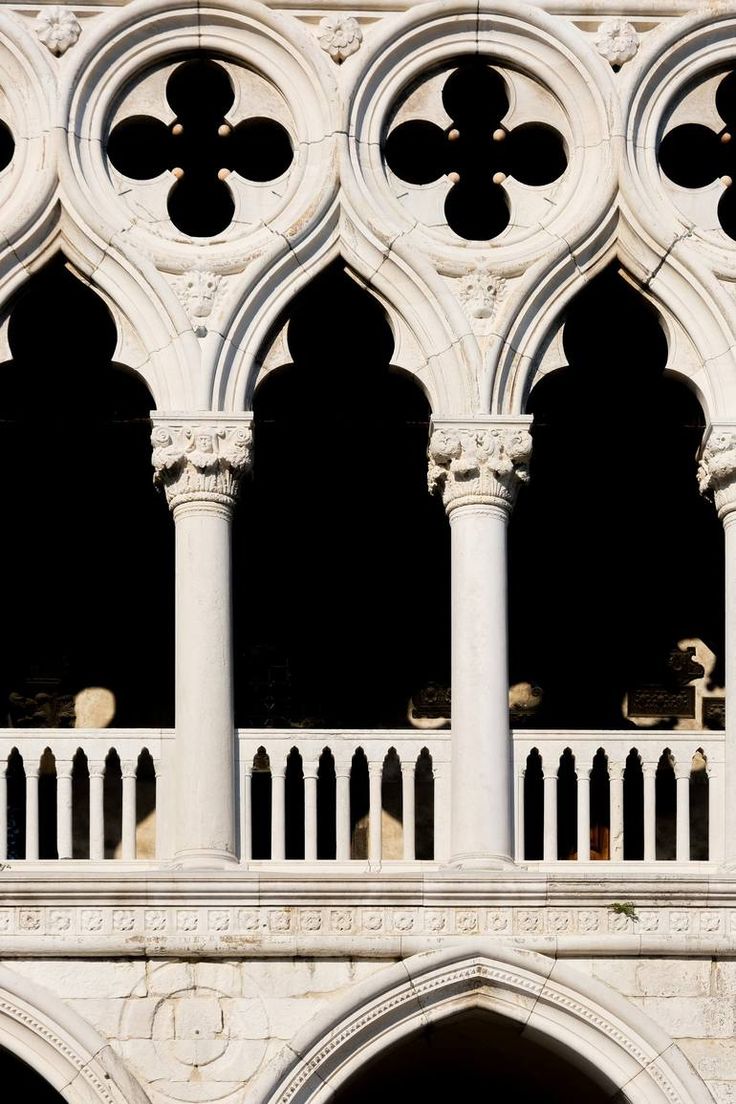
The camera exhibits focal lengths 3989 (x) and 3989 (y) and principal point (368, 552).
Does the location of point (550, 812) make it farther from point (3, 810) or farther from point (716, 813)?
point (3, 810)

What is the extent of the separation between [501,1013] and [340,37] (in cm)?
590

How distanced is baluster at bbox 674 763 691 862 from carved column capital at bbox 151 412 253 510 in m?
3.07

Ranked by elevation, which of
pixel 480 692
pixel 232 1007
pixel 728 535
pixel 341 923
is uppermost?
pixel 728 535

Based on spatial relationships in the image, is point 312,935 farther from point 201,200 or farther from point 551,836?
point 201,200

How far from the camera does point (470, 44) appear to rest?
2389 centimetres

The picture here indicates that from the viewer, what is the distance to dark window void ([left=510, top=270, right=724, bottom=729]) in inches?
1017

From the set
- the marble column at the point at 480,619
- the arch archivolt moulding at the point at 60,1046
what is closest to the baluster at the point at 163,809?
the arch archivolt moulding at the point at 60,1046

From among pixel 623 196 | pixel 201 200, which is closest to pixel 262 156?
pixel 201 200

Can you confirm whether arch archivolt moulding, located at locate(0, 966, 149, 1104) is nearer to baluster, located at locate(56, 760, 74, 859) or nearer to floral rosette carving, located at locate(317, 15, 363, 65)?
baluster, located at locate(56, 760, 74, 859)

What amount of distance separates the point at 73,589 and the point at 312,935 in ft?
14.3

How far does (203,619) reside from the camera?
22.9 m

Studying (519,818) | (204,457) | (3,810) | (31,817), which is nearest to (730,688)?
(519,818)

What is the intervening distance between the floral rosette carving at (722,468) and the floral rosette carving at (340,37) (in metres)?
3.18

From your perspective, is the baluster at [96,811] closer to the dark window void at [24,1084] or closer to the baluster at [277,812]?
the baluster at [277,812]
